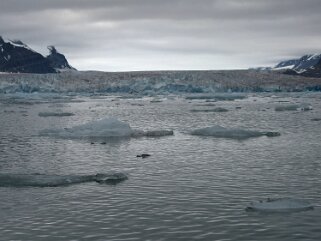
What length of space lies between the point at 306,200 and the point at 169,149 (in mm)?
12263

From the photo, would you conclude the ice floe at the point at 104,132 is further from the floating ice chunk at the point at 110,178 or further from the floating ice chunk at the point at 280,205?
the floating ice chunk at the point at 280,205

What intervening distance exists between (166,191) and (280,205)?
13.6 feet

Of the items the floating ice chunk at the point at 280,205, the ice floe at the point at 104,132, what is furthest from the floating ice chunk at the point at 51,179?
the ice floe at the point at 104,132

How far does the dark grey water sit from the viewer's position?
13.3m

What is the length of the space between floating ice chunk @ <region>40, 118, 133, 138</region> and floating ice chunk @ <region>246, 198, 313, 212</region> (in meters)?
19.4

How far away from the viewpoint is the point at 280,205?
48.8ft

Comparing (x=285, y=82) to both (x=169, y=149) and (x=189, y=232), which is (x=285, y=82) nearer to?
(x=169, y=149)

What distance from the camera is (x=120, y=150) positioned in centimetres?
2738

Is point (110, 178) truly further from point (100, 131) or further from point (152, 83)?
point (152, 83)

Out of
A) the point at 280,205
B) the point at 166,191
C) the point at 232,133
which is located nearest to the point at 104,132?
the point at 232,133

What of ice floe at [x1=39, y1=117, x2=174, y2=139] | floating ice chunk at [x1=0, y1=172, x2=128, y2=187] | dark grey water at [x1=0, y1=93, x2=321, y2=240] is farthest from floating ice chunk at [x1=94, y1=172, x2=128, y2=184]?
ice floe at [x1=39, y1=117, x2=174, y2=139]

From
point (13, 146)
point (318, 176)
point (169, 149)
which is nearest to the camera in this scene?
point (318, 176)

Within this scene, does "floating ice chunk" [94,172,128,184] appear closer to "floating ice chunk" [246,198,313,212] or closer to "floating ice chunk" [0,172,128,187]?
"floating ice chunk" [0,172,128,187]

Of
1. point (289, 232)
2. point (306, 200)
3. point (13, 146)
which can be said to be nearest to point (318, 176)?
point (306, 200)
